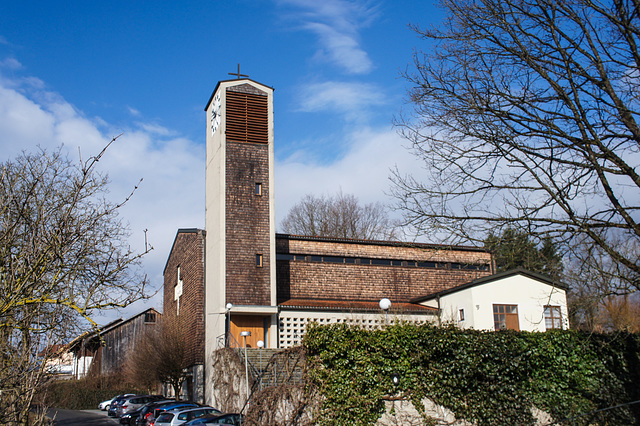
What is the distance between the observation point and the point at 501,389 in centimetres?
1497

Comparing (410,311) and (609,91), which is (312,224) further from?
(609,91)

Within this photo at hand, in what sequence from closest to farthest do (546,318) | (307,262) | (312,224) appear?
(546,318) → (307,262) → (312,224)

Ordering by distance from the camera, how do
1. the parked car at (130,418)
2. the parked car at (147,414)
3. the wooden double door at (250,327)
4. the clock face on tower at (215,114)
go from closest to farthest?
the parked car at (147,414)
the parked car at (130,418)
the wooden double door at (250,327)
the clock face on tower at (215,114)

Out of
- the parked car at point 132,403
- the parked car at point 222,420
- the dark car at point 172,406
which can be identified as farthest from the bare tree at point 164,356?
the parked car at point 222,420

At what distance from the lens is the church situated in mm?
25750

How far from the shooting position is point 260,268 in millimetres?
26188

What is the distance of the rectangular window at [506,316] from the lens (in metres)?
25.6

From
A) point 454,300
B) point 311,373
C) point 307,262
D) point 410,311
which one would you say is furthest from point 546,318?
point 311,373

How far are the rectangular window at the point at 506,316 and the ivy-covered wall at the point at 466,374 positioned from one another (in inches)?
379

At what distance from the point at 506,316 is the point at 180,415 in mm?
14772

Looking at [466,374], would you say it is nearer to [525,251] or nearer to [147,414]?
[525,251]

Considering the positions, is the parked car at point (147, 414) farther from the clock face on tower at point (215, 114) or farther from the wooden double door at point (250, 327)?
the clock face on tower at point (215, 114)

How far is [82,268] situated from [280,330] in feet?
63.2

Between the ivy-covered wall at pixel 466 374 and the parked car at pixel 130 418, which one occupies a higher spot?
the ivy-covered wall at pixel 466 374
